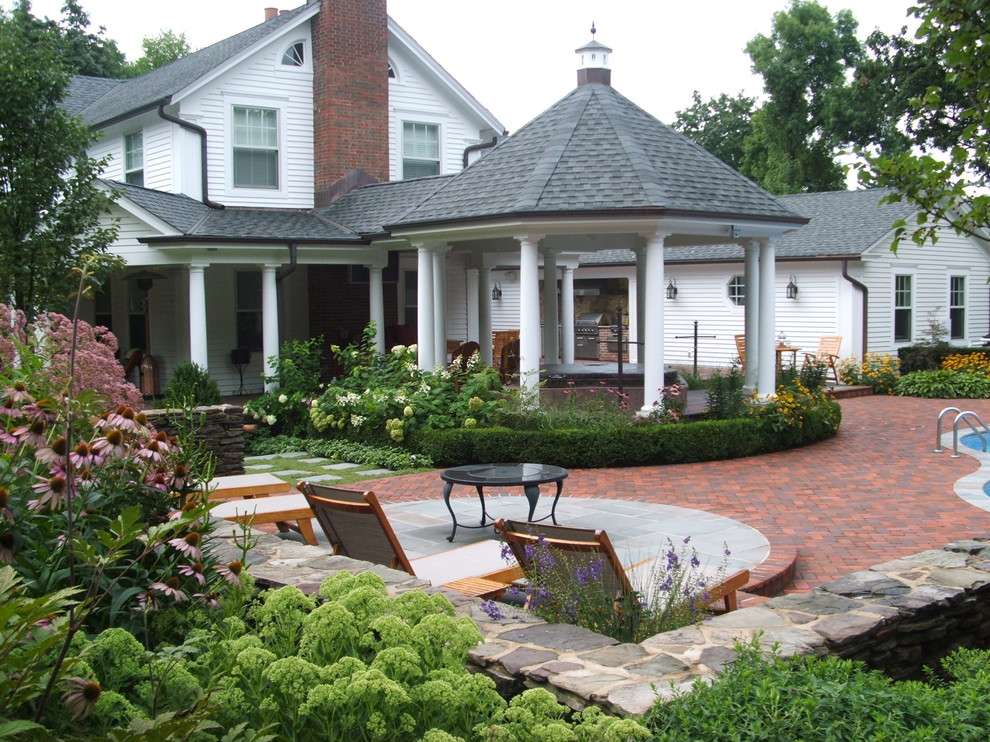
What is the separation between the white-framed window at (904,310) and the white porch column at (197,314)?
16.2 metres

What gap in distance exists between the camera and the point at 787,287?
78.9 ft

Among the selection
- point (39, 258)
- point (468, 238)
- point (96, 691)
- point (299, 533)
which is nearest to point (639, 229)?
point (468, 238)

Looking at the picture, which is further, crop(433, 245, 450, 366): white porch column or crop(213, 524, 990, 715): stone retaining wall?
crop(433, 245, 450, 366): white porch column

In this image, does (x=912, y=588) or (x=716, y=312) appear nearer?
(x=912, y=588)

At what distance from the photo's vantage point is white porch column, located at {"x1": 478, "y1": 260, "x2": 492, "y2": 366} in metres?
19.4

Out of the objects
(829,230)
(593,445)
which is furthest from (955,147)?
(829,230)

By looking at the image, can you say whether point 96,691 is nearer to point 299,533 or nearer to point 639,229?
point 299,533

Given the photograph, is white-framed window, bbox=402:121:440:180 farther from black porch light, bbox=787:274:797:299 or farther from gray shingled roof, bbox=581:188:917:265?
black porch light, bbox=787:274:797:299

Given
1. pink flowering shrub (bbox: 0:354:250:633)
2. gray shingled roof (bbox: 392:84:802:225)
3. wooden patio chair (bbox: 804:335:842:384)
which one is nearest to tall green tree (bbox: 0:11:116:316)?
gray shingled roof (bbox: 392:84:802:225)

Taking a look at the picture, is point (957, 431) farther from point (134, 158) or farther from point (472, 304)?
point (134, 158)

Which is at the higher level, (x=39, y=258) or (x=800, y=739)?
(x=39, y=258)

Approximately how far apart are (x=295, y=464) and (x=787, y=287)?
49.4 ft

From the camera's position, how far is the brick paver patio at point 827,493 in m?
8.39

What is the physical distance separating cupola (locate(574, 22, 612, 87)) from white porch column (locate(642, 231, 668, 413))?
4.12m
